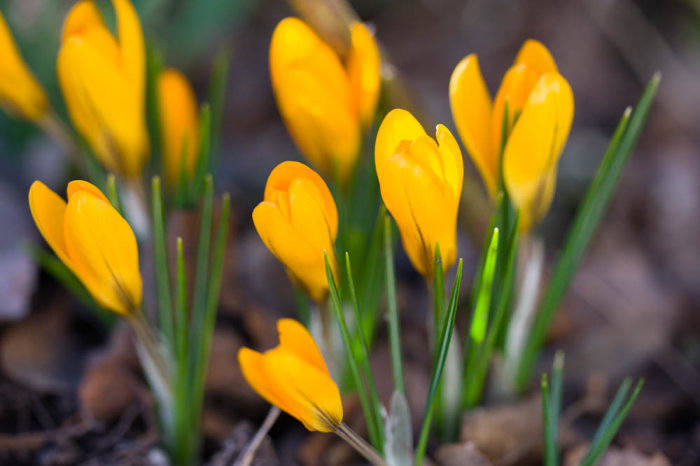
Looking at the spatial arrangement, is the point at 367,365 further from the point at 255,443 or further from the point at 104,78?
the point at 104,78

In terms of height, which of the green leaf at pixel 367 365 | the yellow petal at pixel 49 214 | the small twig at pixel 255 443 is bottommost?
the small twig at pixel 255 443

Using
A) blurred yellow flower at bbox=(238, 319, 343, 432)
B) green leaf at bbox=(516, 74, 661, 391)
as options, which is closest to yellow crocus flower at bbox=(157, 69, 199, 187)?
blurred yellow flower at bbox=(238, 319, 343, 432)

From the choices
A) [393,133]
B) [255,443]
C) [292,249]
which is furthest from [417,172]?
[255,443]

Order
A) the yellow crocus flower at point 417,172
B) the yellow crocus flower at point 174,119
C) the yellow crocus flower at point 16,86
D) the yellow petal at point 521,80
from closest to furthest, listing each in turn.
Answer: the yellow crocus flower at point 417,172 < the yellow petal at point 521,80 < the yellow crocus flower at point 16,86 < the yellow crocus flower at point 174,119

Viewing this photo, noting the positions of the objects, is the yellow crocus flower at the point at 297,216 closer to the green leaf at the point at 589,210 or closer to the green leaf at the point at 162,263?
the green leaf at the point at 162,263

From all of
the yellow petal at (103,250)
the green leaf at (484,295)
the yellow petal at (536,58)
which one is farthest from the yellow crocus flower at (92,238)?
the yellow petal at (536,58)
